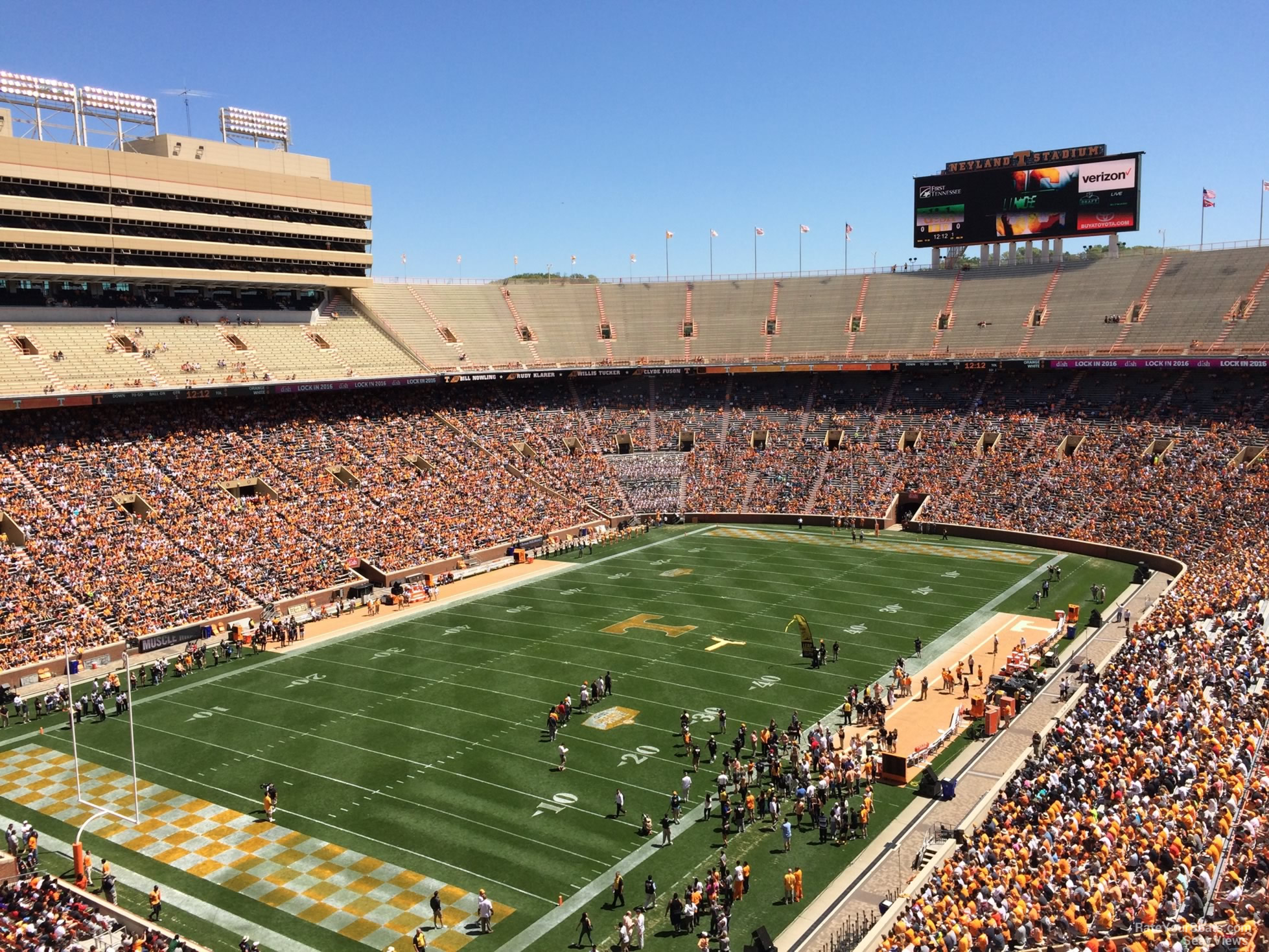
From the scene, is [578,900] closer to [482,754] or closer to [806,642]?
[482,754]

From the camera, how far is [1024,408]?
61406 mm

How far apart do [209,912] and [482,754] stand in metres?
8.47

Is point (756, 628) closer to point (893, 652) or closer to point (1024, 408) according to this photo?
point (893, 652)

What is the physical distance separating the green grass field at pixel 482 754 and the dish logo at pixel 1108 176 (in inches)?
1127

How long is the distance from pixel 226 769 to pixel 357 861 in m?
6.73

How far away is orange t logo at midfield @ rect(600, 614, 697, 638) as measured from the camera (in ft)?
125

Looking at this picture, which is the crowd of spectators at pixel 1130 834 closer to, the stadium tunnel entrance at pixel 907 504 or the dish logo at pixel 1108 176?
the stadium tunnel entrance at pixel 907 504

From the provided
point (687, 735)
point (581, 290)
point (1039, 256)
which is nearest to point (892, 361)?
point (1039, 256)

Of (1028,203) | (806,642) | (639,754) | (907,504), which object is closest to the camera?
(639,754)

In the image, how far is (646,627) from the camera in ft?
127

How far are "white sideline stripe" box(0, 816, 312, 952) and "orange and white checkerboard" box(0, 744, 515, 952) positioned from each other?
615mm

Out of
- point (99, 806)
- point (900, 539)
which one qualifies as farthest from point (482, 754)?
point (900, 539)

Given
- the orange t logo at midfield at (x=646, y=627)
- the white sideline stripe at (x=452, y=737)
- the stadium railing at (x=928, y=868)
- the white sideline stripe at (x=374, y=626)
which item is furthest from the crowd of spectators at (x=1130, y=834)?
the white sideline stripe at (x=374, y=626)

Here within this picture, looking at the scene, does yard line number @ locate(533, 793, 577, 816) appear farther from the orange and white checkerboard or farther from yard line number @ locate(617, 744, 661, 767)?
the orange and white checkerboard
